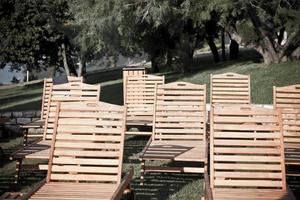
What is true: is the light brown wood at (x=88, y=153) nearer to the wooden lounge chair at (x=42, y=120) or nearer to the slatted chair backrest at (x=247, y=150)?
the slatted chair backrest at (x=247, y=150)

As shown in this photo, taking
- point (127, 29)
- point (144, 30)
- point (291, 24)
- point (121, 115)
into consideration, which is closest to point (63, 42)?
point (144, 30)

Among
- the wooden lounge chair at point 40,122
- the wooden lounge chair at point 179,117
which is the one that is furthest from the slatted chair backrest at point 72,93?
the wooden lounge chair at point 179,117

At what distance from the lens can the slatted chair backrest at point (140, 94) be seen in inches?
358

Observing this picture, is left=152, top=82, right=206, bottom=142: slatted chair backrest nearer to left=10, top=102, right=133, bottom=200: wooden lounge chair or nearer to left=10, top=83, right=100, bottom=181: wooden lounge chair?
left=10, top=83, right=100, bottom=181: wooden lounge chair

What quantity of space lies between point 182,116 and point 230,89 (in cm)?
192

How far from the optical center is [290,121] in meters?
6.66

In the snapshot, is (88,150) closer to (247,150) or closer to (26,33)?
(247,150)

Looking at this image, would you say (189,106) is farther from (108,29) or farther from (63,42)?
(63,42)

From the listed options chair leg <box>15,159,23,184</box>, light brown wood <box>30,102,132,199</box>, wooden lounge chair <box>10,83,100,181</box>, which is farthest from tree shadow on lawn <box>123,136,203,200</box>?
chair leg <box>15,159,23,184</box>

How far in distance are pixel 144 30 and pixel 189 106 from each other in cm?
1391

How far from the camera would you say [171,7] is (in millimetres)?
16078

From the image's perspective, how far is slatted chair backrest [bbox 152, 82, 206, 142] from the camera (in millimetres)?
7098

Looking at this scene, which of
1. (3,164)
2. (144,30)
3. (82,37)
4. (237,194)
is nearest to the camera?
(237,194)

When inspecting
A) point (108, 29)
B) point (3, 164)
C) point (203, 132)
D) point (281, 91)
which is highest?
point (108, 29)
